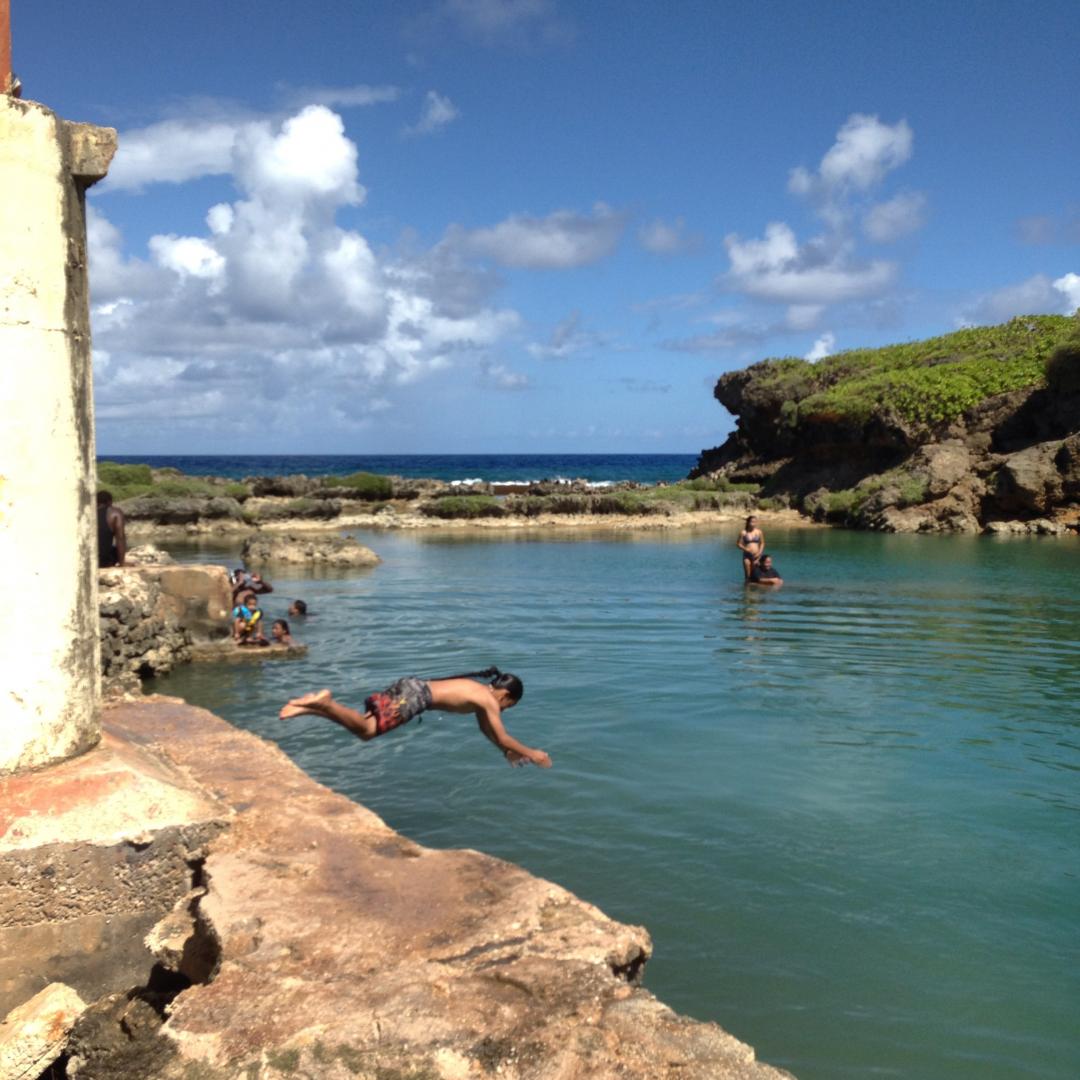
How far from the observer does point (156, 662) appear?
14.3 m

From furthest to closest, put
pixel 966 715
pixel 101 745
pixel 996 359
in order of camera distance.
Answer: pixel 996 359 → pixel 966 715 → pixel 101 745

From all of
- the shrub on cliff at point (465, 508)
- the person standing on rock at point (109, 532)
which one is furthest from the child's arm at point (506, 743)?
the shrub on cliff at point (465, 508)

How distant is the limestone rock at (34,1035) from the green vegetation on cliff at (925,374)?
40044 millimetres

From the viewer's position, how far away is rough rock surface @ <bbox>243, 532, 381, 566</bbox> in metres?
27.8

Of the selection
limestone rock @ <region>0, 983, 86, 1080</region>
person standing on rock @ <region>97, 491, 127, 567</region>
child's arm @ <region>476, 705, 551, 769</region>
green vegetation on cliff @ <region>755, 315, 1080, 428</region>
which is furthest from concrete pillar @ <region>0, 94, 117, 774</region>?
green vegetation on cliff @ <region>755, 315, 1080, 428</region>

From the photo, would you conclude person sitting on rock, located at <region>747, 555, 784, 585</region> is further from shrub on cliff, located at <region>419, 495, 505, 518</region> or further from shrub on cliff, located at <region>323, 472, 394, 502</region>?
shrub on cliff, located at <region>323, 472, 394, 502</region>

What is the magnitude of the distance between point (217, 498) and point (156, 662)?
26.3 meters

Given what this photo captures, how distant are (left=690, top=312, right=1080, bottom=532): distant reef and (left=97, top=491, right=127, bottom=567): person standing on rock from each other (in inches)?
1139

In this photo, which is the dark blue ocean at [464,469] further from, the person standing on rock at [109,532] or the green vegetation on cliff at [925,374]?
the person standing on rock at [109,532]

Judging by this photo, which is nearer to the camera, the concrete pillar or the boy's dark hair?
the concrete pillar

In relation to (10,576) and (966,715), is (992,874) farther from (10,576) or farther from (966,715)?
(10,576)

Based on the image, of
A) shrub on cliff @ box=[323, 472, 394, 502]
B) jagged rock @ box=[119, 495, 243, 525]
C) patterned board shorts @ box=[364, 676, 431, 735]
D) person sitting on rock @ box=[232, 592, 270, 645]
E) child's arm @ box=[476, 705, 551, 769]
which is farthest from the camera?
shrub on cliff @ box=[323, 472, 394, 502]

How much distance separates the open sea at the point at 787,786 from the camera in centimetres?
603

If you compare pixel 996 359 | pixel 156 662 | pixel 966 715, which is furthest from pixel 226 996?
pixel 996 359
